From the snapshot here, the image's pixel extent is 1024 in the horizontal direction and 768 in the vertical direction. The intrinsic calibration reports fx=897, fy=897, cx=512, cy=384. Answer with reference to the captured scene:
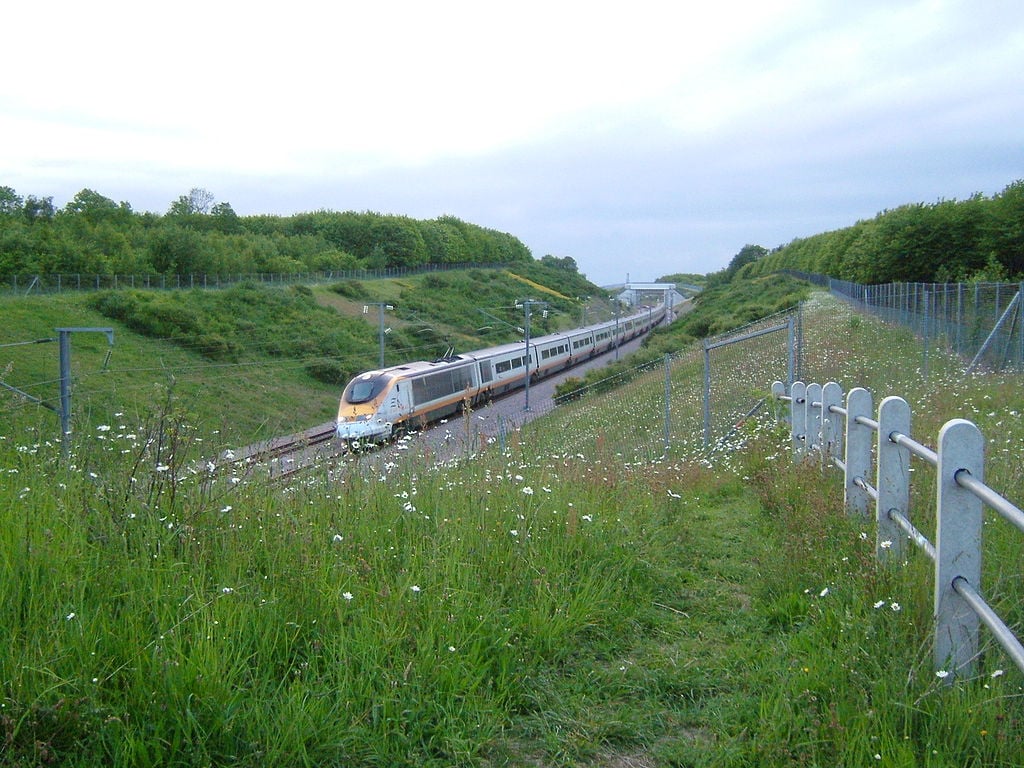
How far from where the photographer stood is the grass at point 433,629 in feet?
9.64

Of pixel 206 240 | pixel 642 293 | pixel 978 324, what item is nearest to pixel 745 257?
pixel 642 293

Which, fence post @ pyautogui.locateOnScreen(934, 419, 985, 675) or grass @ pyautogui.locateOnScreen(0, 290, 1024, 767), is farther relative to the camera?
fence post @ pyautogui.locateOnScreen(934, 419, 985, 675)

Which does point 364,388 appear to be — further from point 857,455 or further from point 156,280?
point 156,280

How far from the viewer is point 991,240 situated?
121 ft

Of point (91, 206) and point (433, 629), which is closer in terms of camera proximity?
point (433, 629)

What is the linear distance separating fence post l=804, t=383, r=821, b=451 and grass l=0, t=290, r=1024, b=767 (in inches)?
79.8

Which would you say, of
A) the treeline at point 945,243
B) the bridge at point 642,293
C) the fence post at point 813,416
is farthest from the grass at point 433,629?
the bridge at point 642,293

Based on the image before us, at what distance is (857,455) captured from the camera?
5.45 m

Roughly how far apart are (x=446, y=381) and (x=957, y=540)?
29.1 meters

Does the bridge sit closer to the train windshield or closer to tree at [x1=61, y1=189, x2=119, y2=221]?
tree at [x1=61, y1=189, x2=119, y2=221]

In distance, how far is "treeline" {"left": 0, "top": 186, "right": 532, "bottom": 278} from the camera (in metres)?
47.9

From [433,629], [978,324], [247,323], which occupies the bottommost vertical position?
[433,629]

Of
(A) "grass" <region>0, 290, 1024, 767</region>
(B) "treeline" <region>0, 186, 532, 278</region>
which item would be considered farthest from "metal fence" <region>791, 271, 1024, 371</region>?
(B) "treeline" <region>0, 186, 532, 278</region>

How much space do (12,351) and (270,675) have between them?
2931cm
